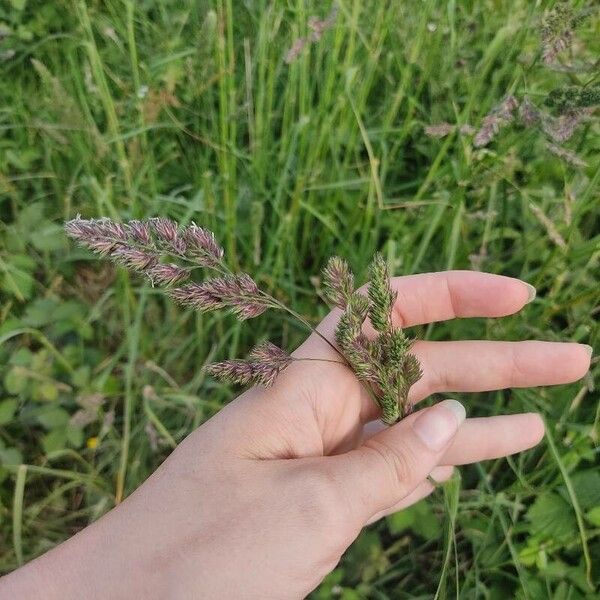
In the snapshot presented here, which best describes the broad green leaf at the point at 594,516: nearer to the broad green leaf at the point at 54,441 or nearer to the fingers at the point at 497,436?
the fingers at the point at 497,436

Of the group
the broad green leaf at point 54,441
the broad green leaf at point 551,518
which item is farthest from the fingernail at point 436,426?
the broad green leaf at point 54,441

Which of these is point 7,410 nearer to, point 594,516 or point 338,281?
point 338,281

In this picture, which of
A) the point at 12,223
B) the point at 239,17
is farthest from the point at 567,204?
the point at 12,223

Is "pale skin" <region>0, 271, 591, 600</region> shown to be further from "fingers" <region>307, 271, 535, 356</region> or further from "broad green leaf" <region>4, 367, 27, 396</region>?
"broad green leaf" <region>4, 367, 27, 396</region>

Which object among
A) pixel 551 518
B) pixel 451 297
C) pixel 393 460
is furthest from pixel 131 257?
pixel 551 518

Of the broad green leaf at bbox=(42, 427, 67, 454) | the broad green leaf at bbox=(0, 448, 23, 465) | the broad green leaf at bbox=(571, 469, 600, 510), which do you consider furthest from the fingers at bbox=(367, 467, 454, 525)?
→ the broad green leaf at bbox=(0, 448, 23, 465)

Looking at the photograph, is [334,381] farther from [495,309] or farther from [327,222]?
[327,222]
